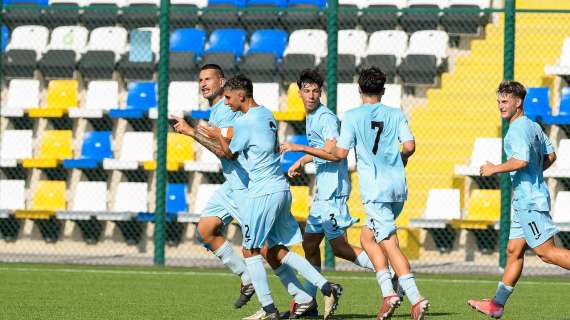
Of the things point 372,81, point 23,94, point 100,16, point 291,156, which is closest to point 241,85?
point 372,81

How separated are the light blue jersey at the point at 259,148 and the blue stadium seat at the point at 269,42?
1030cm

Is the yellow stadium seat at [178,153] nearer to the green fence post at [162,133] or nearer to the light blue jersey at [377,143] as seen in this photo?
the green fence post at [162,133]

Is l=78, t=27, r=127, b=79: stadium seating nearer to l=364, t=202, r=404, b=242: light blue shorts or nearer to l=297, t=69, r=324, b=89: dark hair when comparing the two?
l=297, t=69, r=324, b=89: dark hair

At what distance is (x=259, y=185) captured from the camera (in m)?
9.85

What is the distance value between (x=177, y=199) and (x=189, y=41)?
2.83 meters

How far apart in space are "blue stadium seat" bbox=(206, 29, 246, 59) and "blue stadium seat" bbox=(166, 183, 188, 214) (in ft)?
7.61

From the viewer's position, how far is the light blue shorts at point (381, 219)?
9828 mm

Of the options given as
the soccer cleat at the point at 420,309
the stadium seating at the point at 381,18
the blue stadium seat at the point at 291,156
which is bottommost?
the soccer cleat at the point at 420,309

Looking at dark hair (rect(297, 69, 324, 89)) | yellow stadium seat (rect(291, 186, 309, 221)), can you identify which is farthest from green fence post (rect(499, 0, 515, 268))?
dark hair (rect(297, 69, 324, 89))

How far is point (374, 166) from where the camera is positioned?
391 inches

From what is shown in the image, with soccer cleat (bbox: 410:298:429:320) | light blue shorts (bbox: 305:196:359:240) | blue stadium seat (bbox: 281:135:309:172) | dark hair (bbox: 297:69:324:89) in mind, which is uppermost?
dark hair (bbox: 297:69:324:89)

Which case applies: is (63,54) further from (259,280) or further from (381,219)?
(381,219)

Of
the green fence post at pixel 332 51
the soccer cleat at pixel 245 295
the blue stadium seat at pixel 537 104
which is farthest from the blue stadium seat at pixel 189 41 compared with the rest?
the soccer cleat at pixel 245 295

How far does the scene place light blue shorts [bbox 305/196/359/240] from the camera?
1115 cm
